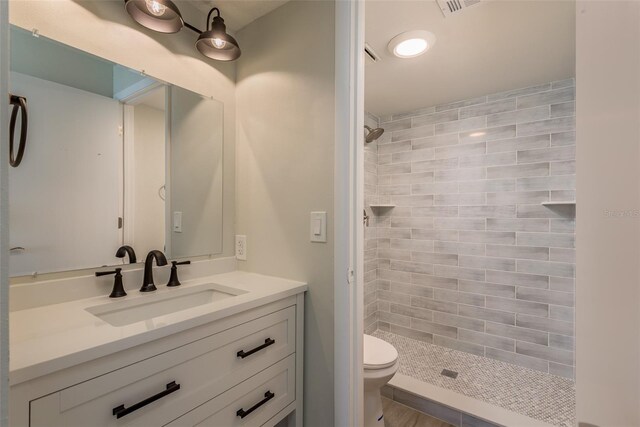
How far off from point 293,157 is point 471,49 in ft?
4.56

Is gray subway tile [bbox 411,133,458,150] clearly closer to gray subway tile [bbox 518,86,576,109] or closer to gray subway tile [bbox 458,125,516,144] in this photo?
gray subway tile [bbox 458,125,516,144]

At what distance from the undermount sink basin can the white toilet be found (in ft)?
2.79

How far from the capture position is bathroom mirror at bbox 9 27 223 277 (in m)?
0.93

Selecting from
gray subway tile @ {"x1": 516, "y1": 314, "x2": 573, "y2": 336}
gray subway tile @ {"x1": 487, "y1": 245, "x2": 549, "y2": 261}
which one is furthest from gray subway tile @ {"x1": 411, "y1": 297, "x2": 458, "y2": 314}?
gray subway tile @ {"x1": 487, "y1": 245, "x2": 549, "y2": 261}

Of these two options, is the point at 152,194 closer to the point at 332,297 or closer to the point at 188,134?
the point at 188,134

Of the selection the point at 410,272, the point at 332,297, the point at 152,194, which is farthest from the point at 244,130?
the point at 410,272

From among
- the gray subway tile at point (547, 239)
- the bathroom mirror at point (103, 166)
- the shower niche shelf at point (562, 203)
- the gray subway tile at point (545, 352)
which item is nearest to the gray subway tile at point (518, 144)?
the shower niche shelf at point (562, 203)

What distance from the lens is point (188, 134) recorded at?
1.41 m

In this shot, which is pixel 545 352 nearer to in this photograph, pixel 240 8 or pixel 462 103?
pixel 462 103

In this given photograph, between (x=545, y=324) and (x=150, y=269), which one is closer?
(x=150, y=269)

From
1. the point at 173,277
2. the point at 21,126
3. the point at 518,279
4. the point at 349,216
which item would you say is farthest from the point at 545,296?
the point at 21,126

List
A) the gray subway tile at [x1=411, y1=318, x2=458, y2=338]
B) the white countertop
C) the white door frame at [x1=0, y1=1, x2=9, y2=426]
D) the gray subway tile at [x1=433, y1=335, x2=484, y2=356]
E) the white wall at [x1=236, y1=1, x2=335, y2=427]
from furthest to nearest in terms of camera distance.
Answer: the gray subway tile at [x1=411, y1=318, x2=458, y2=338]
the gray subway tile at [x1=433, y1=335, x2=484, y2=356]
the white wall at [x1=236, y1=1, x2=335, y2=427]
the white countertop
the white door frame at [x1=0, y1=1, x2=9, y2=426]

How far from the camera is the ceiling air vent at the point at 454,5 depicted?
1300mm

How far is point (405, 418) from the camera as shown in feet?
5.92
